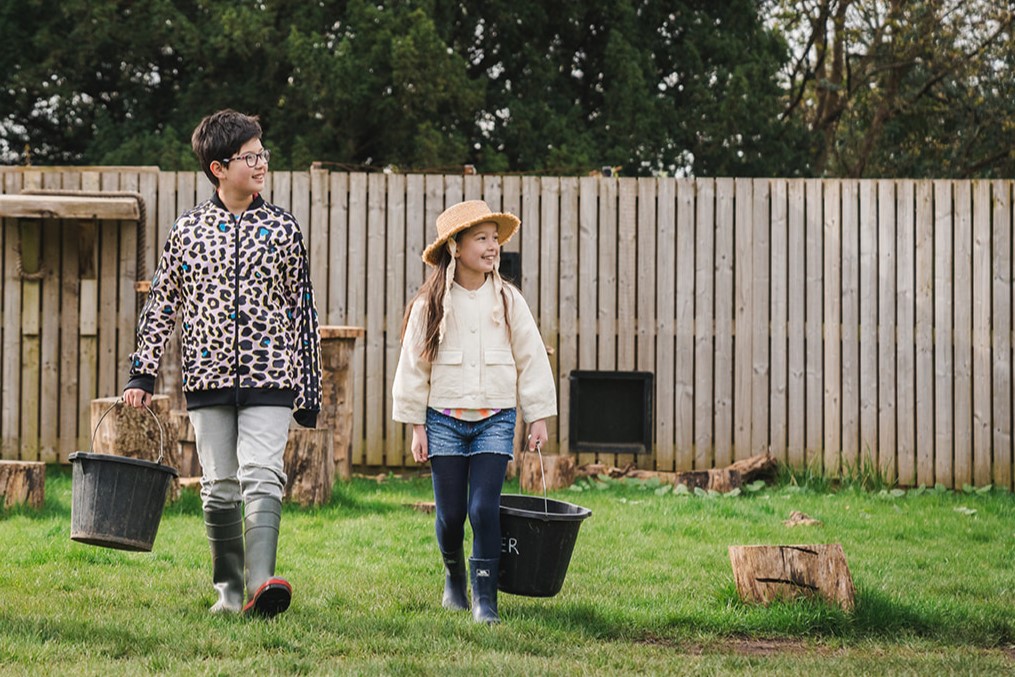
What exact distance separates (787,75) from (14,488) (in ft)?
52.1

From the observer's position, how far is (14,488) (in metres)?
7.12

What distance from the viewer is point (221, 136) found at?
15.3 feet

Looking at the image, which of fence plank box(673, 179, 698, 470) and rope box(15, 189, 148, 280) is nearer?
rope box(15, 189, 148, 280)

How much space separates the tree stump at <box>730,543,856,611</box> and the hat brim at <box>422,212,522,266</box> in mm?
1563

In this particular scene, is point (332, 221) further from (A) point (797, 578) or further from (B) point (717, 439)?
(A) point (797, 578)

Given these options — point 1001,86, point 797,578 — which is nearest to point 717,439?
point 797,578

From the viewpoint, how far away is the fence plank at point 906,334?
9.13 metres

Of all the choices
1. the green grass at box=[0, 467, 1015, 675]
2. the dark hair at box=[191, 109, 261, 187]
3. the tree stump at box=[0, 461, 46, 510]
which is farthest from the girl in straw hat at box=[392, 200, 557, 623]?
the tree stump at box=[0, 461, 46, 510]

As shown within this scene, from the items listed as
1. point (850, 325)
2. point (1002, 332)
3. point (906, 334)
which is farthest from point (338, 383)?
point (1002, 332)

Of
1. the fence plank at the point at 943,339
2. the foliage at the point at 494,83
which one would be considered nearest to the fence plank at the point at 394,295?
the fence plank at the point at 943,339

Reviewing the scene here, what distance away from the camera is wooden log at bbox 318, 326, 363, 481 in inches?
318

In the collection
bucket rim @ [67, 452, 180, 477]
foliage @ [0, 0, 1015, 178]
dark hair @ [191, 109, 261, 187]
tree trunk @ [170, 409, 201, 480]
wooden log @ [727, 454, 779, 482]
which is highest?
foliage @ [0, 0, 1015, 178]

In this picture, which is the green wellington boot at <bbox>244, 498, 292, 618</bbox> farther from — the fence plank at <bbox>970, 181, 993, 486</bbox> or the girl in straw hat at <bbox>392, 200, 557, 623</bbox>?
the fence plank at <bbox>970, 181, 993, 486</bbox>

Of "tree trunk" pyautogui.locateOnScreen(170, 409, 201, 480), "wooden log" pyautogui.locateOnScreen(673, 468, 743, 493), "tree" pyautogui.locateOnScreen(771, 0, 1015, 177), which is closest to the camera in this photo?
"tree trunk" pyautogui.locateOnScreen(170, 409, 201, 480)
